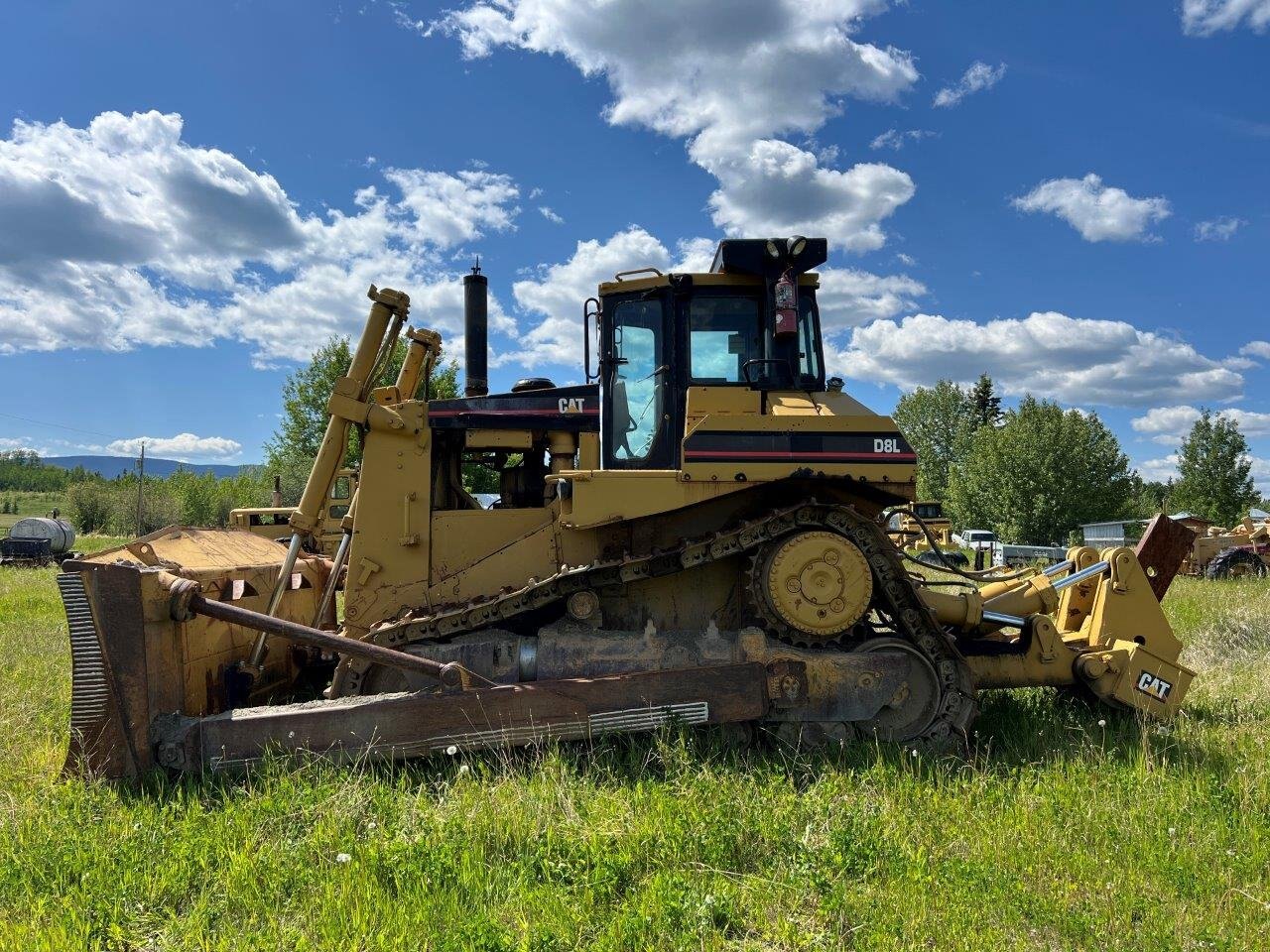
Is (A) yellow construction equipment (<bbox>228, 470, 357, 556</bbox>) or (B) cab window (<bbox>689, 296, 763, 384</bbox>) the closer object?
(B) cab window (<bbox>689, 296, 763, 384</bbox>)

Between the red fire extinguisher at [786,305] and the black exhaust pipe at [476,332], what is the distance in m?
3.27

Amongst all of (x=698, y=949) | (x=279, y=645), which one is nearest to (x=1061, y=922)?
(x=698, y=949)

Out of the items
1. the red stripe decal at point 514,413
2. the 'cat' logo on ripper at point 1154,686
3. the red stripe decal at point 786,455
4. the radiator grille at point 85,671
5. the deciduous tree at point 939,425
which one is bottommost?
the 'cat' logo on ripper at point 1154,686

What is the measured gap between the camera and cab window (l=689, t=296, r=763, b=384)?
560 cm

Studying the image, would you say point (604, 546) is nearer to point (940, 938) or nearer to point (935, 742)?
point (935, 742)

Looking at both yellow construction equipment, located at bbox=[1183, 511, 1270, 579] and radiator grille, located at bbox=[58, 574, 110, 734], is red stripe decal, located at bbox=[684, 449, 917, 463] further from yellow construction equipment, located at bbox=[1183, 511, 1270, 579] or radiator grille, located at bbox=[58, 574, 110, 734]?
yellow construction equipment, located at bbox=[1183, 511, 1270, 579]

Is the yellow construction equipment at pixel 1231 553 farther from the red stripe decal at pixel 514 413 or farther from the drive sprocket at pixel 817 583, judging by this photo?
the red stripe decal at pixel 514 413

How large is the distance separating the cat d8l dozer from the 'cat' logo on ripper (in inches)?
0.6

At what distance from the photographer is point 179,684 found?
4.75 meters

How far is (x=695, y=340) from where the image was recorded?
5.62m

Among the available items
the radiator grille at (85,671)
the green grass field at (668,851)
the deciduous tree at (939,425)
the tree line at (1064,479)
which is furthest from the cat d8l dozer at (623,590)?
the deciduous tree at (939,425)

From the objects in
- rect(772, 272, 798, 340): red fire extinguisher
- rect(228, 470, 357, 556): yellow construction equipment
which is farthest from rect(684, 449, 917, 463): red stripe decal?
rect(228, 470, 357, 556): yellow construction equipment

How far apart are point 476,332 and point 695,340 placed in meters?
2.82

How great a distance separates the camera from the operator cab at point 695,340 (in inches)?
216
